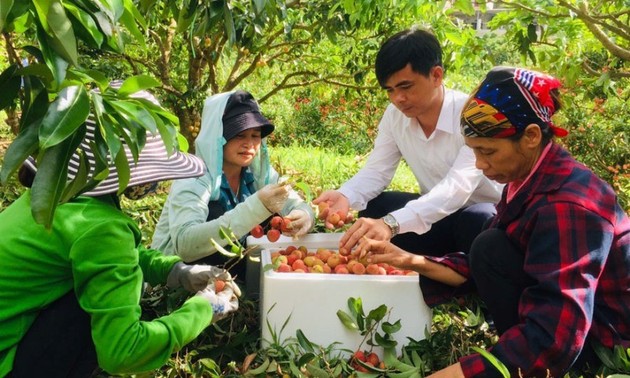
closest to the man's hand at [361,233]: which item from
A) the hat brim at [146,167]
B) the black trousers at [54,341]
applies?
the hat brim at [146,167]

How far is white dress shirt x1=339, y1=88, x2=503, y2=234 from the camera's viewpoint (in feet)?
7.89

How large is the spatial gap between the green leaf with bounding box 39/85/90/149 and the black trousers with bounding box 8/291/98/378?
2.86 ft

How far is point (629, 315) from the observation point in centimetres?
173

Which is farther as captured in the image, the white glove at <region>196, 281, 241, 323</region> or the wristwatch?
the wristwatch

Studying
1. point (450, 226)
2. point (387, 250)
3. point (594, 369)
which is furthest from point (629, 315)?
point (450, 226)

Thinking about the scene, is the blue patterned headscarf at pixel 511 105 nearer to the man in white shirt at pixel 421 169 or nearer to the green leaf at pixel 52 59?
the man in white shirt at pixel 421 169

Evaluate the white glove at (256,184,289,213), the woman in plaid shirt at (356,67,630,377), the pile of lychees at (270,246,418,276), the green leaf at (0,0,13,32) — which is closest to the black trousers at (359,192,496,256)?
the pile of lychees at (270,246,418,276)

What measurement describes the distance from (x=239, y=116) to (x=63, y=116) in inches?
65.9

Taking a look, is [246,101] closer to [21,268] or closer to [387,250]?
[387,250]

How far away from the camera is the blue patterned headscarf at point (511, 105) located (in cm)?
170

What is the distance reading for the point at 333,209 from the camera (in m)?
2.64

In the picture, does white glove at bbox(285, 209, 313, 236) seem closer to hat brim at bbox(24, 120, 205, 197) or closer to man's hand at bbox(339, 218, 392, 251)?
man's hand at bbox(339, 218, 392, 251)

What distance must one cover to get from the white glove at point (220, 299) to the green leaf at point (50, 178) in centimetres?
94

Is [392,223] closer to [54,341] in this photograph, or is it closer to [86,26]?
[54,341]
